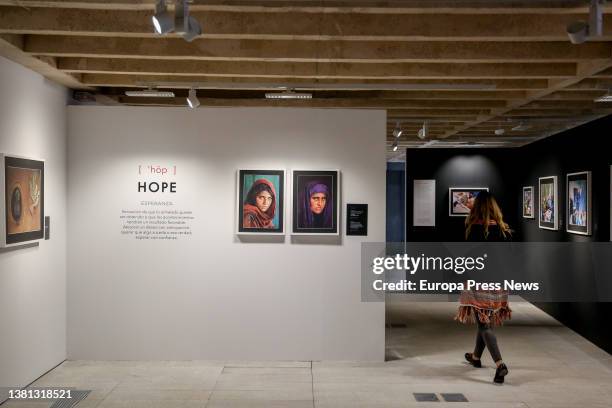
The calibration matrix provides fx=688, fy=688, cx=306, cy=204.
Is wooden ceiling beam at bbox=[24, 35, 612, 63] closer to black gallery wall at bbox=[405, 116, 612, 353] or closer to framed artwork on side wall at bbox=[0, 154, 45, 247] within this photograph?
framed artwork on side wall at bbox=[0, 154, 45, 247]

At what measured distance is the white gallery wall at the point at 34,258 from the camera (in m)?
5.83

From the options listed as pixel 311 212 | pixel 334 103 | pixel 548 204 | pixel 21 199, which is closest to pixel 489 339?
pixel 311 212

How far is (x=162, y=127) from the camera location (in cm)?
727

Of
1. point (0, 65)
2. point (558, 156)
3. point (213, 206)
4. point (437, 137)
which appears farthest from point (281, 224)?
point (437, 137)

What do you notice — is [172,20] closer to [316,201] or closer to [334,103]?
[316,201]

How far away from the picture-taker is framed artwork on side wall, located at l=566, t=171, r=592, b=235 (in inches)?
346

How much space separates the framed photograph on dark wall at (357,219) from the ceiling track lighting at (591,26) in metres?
3.36

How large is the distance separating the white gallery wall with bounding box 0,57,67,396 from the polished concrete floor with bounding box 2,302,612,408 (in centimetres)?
31

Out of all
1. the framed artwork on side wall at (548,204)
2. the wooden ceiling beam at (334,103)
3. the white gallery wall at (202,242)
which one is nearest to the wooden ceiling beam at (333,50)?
the white gallery wall at (202,242)

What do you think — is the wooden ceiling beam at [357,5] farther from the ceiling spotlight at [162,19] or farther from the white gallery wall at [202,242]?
the white gallery wall at [202,242]

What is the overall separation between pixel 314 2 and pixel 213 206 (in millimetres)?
3191

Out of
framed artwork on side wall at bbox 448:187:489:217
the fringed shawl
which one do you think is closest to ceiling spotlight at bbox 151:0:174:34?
the fringed shawl

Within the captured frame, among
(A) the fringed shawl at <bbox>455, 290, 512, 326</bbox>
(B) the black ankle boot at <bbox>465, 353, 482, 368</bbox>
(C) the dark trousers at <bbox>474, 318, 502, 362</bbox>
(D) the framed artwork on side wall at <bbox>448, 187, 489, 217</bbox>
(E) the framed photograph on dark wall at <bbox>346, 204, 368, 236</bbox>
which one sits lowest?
(B) the black ankle boot at <bbox>465, 353, 482, 368</bbox>

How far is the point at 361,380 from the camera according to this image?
6.66 metres
